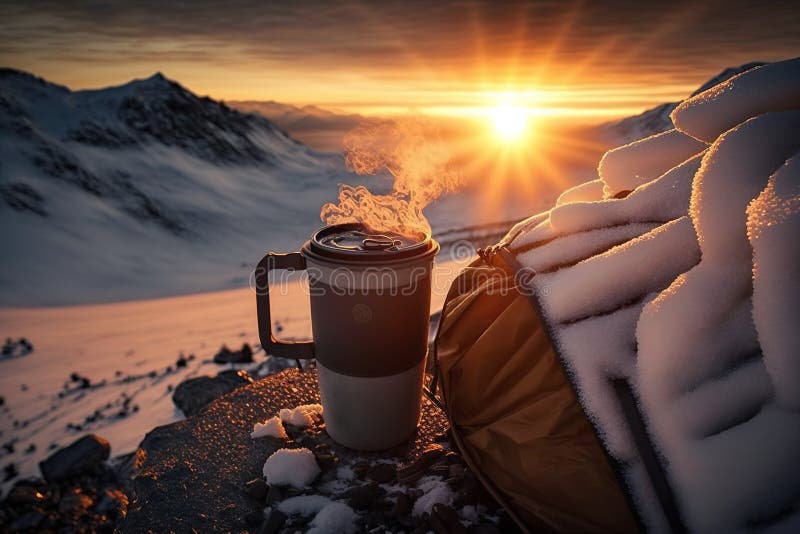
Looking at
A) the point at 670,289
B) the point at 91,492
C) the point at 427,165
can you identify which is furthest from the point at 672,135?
the point at 91,492

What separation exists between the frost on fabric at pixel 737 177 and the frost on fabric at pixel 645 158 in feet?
2.34

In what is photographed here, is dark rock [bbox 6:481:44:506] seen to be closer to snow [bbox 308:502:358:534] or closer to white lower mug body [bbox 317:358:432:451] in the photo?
white lower mug body [bbox 317:358:432:451]

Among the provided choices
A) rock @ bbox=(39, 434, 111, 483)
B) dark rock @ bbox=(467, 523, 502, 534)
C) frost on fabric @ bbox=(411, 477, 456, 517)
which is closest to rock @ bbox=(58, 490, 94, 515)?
rock @ bbox=(39, 434, 111, 483)

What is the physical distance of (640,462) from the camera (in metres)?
1.86

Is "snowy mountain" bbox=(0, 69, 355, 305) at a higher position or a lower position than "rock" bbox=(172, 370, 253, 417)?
higher

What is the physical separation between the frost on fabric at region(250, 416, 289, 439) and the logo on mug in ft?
3.88

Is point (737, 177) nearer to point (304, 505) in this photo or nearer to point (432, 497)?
point (432, 497)

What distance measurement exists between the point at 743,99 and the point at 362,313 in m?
1.93

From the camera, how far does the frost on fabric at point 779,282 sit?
148 cm

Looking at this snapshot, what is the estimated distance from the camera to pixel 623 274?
6.40 feet

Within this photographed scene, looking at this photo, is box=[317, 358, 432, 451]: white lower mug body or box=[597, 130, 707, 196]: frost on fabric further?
box=[317, 358, 432, 451]: white lower mug body

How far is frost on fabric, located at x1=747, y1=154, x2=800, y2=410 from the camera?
1.48 m

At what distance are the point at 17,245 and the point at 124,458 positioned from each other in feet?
84.0

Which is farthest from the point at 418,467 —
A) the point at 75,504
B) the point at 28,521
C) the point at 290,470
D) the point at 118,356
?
the point at 118,356
